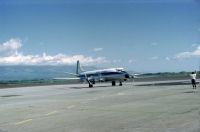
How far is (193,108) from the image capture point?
62.4ft

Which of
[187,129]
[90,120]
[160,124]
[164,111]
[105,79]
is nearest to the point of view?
[187,129]

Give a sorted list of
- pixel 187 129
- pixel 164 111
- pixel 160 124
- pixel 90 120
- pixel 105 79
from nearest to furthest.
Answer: pixel 187 129, pixel 160 124, pixel 90 120, pixel 164 111, pixel 105 79

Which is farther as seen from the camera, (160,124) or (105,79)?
(105,79)

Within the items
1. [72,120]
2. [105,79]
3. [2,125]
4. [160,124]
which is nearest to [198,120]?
[160,124]

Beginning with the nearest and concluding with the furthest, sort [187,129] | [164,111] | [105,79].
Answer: [187,129]
[164,111]
[105,79]

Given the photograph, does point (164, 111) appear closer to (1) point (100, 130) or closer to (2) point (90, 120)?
(2) point (90, 120)

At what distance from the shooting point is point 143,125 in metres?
14.1

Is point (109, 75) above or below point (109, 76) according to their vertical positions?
above

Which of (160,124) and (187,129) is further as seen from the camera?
(160,124)

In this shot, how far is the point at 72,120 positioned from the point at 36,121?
1.66 meters

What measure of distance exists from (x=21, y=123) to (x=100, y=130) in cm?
471

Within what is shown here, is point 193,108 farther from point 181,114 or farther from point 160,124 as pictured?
point 160,124

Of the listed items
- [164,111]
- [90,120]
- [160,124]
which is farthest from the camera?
[164,111]

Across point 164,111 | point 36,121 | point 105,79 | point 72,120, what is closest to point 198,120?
point 164,111
